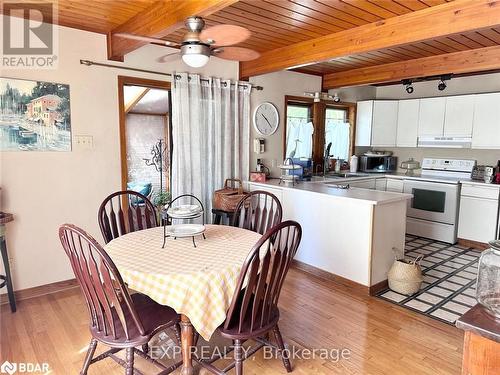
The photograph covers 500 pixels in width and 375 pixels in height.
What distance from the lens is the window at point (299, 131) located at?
16.5ft

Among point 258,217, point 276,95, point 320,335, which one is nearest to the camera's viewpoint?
point 320,335

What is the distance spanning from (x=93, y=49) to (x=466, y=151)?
5.05 m

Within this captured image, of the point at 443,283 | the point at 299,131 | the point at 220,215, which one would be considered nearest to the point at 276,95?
the point at 299,131

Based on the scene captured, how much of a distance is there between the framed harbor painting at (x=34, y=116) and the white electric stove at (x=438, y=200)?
4.54m

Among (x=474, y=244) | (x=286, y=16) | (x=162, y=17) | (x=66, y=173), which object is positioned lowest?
(x=474, y=244)

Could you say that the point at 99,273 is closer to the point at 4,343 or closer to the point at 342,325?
the point at 4,343

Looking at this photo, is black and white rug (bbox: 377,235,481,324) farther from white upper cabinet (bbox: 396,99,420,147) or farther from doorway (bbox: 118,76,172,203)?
doorway (bbox: 118,76,172,203)

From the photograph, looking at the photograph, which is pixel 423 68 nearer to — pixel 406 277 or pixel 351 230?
pixel 351 230

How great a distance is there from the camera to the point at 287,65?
363 cm

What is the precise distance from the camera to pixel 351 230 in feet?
10.6

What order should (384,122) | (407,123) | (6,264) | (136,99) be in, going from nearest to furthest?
(6,264), (136,99), (407,123), (384,122)

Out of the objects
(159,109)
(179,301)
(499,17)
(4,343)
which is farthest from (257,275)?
(159,109)

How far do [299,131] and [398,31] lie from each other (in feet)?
8.31

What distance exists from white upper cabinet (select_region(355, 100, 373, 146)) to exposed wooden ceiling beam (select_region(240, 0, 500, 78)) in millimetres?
2435
